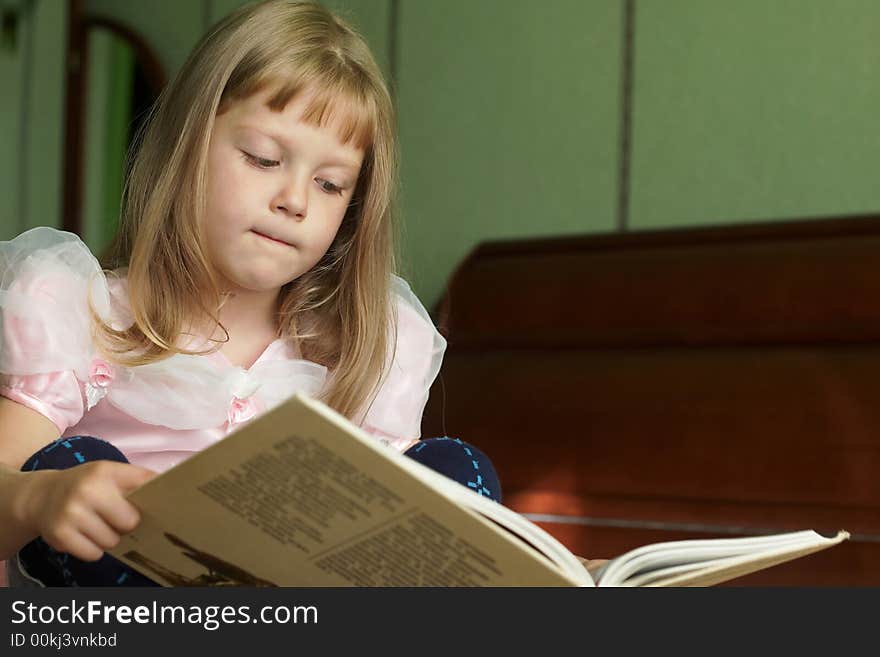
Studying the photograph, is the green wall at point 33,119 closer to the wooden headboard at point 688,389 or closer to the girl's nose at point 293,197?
the wooden headboard at point 688,389

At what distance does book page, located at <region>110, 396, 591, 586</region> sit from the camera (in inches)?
20.5

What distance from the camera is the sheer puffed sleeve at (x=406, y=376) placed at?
1202 millimetres

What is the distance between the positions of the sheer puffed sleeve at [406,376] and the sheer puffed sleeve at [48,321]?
0.33m

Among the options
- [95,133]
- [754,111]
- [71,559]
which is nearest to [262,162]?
[71,559]

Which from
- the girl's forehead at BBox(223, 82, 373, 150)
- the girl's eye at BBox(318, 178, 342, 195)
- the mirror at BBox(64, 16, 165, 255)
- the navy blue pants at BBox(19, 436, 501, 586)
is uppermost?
the mirror at BBox(64, 16, 165, 255)

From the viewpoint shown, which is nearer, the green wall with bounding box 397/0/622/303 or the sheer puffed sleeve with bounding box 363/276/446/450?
the sheer puffed sleeve with bounding box 363/276/446/450

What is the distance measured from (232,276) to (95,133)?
9.16 ft

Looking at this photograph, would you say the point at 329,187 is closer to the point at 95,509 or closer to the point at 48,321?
the point at 48,321

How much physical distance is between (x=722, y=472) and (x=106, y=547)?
1.37 meters

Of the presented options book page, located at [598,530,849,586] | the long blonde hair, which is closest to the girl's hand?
book page, located at [598,530,849,586]

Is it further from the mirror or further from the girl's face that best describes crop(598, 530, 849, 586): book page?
the mirror

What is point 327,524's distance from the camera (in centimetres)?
57

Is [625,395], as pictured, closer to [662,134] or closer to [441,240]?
[662,134]

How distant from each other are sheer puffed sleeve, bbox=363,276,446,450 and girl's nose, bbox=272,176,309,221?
0.84 feet
